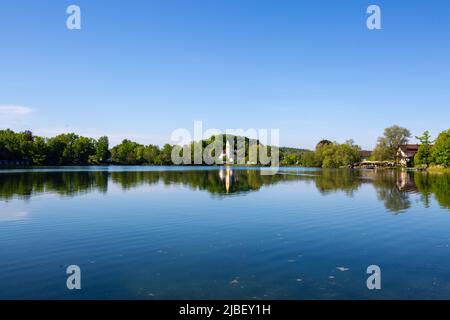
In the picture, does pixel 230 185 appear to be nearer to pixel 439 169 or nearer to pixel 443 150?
pixel 443 150

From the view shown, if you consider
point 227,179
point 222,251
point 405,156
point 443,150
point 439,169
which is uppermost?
point 443,150

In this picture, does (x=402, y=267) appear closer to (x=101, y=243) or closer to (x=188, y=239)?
(x=188, y=239)

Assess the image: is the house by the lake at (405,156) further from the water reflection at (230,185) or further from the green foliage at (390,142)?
the water reflection at (230,185)

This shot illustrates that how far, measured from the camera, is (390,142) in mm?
148750

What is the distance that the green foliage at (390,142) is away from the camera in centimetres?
14712

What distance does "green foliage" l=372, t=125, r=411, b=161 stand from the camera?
14712 cm

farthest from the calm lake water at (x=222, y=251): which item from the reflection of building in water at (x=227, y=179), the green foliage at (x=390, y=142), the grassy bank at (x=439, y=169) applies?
the green foliage at (x=390, y=142)

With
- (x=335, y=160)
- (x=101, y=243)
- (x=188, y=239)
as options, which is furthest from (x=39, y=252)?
(x=335, y=160)

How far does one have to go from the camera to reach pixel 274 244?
1661cm

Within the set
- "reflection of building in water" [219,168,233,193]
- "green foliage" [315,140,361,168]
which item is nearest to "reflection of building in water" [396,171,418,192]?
"reflection of building in water" [219,168,233,193]

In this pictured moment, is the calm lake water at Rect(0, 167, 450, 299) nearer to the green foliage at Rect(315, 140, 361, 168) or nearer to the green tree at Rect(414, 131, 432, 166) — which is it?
the green tree at Rect(414, 131, 432, 166)

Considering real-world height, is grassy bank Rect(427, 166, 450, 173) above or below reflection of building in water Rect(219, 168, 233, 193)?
above

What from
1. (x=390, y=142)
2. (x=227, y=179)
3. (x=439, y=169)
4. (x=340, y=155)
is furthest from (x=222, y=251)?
(x=340, y=155)

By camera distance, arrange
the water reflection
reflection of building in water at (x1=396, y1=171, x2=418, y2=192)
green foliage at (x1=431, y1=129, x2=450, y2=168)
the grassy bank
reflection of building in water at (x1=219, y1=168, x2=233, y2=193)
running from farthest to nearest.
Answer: the grassy bank → green foliage at (x1=431, y1=129, x2=450, y2=168) → reflection of building in water at (x1=219, y1=168, x2=233, y2=193) → reflection of building in water at (x1=396, y1=171, x2=418, y2=192) → the water reflection
